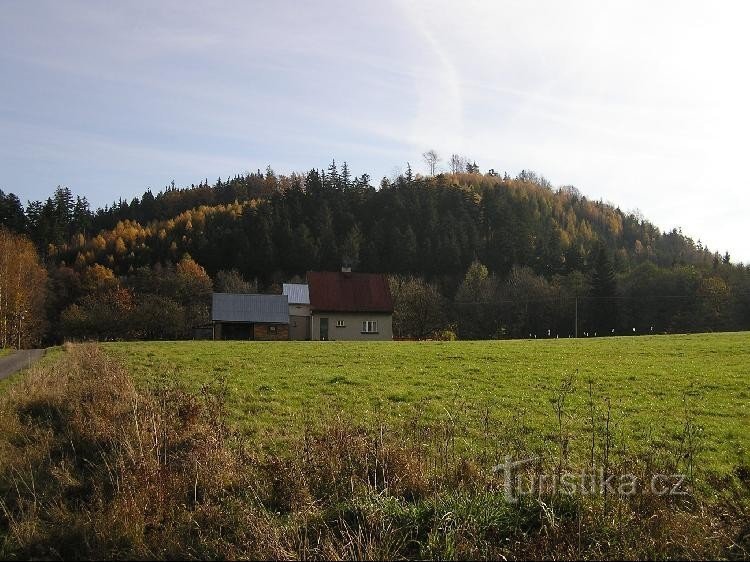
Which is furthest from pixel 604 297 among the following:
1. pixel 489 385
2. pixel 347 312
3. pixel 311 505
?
pixel 311 505

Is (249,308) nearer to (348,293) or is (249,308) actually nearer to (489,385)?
(348,293)

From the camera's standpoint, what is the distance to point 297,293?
196 ft

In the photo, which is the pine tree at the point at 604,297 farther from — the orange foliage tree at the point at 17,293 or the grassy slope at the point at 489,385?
the orange foliage tree at the point at 17,293

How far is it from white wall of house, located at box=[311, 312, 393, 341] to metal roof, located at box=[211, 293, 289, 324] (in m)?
3.12

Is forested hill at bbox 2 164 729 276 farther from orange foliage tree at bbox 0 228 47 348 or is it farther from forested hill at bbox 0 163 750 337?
orange foliage tree at bbox 0 228 47 348

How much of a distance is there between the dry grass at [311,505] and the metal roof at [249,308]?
46911 millimetres

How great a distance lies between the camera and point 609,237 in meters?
142

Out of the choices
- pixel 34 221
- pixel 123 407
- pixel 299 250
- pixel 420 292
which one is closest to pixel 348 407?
pixel 123 407

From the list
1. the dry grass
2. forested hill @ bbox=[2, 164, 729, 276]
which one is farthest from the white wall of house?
the dry grass

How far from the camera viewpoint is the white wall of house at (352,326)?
57.6 metres

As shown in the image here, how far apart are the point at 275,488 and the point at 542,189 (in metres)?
166

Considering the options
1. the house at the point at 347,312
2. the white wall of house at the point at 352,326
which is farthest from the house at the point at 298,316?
the white wall of house at the point at 352,326

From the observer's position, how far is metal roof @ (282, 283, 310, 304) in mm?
59125

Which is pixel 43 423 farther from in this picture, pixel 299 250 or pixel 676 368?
pixel 299 250
